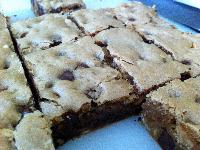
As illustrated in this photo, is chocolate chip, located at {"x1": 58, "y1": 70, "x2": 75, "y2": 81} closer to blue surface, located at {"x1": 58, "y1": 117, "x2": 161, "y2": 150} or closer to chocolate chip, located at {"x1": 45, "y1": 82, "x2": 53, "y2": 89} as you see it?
chocolate chip, located at {"x1": 45, "y1": 82, "x2": 53, "y2": 89}

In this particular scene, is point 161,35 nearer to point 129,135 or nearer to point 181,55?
point 181,55

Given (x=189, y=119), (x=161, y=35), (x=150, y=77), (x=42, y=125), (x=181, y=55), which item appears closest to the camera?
(x=42, y=125)

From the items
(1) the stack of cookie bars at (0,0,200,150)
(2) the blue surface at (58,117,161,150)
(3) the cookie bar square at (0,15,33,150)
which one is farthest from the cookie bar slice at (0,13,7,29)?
(2) the blue surface at (58,117,161,150)

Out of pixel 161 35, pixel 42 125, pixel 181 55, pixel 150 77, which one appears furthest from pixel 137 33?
pixel 42 125

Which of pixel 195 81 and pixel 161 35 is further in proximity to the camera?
pixel 161 35

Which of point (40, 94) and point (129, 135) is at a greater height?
point (40, 94)

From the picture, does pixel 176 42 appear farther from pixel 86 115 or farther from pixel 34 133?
pixel 34 133
